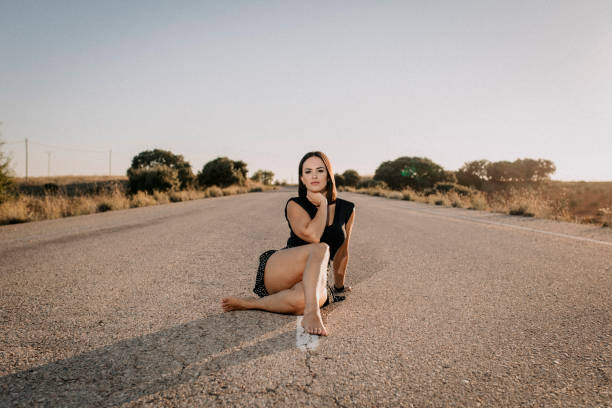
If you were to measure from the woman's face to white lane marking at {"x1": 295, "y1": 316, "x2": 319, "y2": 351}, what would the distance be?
3.66 ft

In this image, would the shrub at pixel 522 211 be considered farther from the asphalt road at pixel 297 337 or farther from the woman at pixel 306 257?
the woman at pixel 306 257

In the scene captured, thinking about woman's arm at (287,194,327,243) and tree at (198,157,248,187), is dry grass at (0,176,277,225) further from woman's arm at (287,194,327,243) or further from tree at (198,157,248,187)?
tree at (198,157,248,187)

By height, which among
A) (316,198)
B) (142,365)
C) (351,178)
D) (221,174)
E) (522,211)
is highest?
(351,178)

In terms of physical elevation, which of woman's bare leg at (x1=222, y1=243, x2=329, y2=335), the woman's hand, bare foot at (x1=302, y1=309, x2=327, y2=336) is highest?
the woman's hand

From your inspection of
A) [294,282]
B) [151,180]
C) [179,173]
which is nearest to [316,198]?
[294,282]

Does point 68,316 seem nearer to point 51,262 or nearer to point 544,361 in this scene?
point 51,262

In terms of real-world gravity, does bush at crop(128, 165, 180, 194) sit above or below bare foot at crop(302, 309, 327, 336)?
above

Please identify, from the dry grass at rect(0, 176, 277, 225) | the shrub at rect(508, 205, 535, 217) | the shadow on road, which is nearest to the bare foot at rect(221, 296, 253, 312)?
the shadow on road

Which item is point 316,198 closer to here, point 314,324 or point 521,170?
point 314,324

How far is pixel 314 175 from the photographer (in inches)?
110

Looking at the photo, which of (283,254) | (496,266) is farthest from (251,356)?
(496,266)

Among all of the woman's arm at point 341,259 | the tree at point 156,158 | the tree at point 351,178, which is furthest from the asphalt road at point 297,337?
the tree at point 351,178

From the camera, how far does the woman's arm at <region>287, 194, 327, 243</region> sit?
8.73 ft

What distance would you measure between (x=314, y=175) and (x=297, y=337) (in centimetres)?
129
